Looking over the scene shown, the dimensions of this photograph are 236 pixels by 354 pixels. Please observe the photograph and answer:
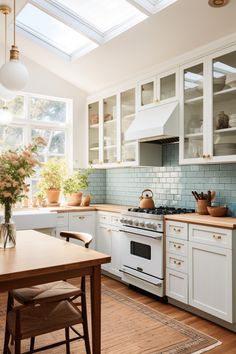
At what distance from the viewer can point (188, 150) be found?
351 cm

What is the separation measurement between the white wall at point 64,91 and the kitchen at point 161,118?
0.01 metres

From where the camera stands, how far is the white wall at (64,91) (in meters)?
4.79

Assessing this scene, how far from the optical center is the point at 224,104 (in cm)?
316

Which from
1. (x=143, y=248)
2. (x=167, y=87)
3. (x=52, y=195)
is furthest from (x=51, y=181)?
(x=167, y=87)

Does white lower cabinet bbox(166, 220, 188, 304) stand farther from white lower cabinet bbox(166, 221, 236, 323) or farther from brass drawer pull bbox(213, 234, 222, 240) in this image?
brass drawer pull bbox(213, 234, 222, 240)

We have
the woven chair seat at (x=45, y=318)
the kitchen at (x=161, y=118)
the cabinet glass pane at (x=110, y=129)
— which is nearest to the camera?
the woven chair seat at (x=45, y=318)

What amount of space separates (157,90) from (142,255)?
1876 mm

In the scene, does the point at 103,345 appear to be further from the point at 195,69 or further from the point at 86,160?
the point at 86,160

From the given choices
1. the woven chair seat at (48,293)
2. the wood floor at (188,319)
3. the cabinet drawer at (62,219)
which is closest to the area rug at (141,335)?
the wood floor at (188,319)

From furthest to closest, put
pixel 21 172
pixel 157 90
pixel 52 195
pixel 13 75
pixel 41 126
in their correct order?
pixel 41 126 < pixel 52 195 < pixel 157 90 < pixel 13 75 < pixel 21 172

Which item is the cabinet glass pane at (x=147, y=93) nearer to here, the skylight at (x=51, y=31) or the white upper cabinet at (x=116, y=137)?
the white upper cabinet at (x=116, y=137)

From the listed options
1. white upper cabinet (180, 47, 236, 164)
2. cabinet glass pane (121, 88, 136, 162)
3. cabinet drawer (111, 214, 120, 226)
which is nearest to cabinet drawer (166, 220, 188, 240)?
white upper cabinet (180, 47, 236, 164)

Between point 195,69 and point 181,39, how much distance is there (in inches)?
13.0

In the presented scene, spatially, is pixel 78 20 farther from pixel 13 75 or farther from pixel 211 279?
pixel 211 279
